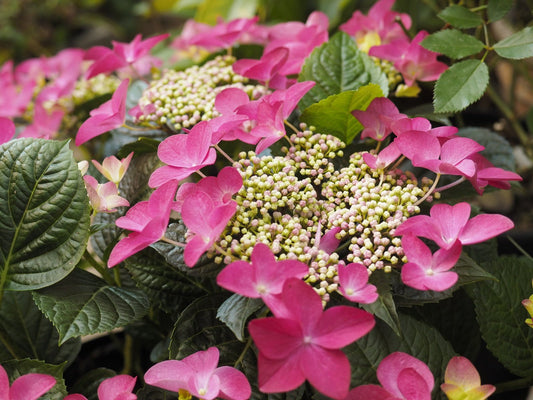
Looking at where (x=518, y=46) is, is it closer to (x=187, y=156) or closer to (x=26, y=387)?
(x=187, y=156)

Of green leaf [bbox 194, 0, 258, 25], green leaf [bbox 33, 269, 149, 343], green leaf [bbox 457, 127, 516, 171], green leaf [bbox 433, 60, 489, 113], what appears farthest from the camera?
green leaf [bbox 194, 0, 258, 25]

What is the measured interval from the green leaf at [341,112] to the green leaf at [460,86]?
74 mm

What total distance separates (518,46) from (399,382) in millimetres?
426

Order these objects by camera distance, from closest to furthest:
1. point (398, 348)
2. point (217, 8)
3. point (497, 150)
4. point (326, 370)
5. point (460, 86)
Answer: point (326, 370)
point (398, 348)
point (460, 86)
point (497, 150)
point (217, 8)

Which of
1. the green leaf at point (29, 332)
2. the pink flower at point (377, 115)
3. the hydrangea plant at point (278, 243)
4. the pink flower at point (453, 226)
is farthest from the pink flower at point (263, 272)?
the green leaf at point (29, 332)

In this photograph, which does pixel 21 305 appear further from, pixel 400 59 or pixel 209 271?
pixel 400 59

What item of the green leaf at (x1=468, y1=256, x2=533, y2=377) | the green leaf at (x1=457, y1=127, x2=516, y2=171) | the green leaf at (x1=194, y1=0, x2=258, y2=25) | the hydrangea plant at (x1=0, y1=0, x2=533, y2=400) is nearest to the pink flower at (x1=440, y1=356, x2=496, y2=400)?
the hydrangea plant at (x1=0, y1=0, x2=533, y2=400)

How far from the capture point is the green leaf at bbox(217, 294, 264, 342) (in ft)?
1.47

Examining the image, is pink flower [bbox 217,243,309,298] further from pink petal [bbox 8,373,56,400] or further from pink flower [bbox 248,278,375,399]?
pink petal [bbox 8,373,56,400]

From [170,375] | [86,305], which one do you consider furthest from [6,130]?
[170,375]

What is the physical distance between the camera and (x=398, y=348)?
1.70 feet

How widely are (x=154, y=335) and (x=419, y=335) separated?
0.36 m

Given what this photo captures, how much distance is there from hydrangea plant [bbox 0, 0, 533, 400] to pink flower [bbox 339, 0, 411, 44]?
8 centimetres

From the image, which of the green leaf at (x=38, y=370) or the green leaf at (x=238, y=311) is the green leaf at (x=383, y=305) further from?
the green leaf at (x=38, y=370)
